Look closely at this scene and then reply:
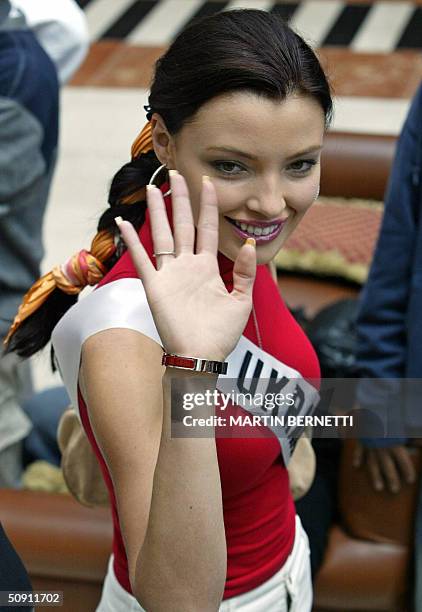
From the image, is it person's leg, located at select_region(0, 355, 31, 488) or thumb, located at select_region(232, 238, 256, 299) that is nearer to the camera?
thumb, located at select_region(232, 238, 256, 299)

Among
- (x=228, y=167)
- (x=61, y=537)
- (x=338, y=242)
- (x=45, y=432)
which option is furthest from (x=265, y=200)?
(x=338, y=242)

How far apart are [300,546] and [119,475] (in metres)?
0.60

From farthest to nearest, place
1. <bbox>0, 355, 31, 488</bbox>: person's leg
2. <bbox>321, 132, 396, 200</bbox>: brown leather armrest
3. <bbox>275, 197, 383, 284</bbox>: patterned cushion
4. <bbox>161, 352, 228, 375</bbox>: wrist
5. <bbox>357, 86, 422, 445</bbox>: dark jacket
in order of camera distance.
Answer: <bbox>275, 197, 383, 284</bbox>: patterned cushion → <bbox>321, 132, 396, 200</bbox>: brown leather armrest → <bbox>0, 355, 31, 488</bbox>: person's leg → <bbox>357, 86, 422, 445</bbox>: dark jacket → <bbox>161, 352, 228, 375</bbox>: wrist

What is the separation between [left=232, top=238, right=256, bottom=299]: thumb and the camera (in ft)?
4.42

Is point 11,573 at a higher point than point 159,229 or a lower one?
lower

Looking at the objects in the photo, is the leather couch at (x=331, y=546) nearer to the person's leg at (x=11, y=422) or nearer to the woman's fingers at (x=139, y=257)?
the person's leg at (x=11, y=422)

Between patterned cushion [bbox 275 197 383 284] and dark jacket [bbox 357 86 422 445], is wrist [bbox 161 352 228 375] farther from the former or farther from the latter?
patterned cushion [bbox 275 197 383 284]

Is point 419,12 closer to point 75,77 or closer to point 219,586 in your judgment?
point 75,77

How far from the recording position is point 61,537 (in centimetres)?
235

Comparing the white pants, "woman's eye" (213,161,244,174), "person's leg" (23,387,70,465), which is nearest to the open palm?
"woman's eye" (213,161,244,174)

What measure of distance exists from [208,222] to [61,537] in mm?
1219

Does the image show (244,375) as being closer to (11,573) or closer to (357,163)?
(11,573)

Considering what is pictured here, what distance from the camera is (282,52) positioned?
59.6 inches

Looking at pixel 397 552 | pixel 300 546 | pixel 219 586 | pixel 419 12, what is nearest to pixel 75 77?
pixel 419 12
